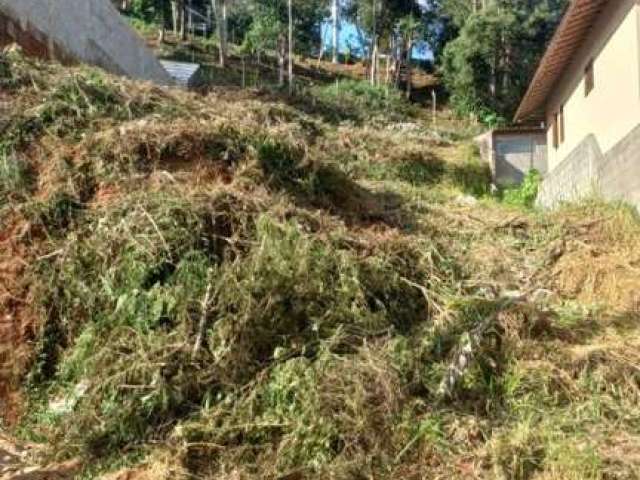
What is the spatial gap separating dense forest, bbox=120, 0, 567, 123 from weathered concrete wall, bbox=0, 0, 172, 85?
15.0 meters

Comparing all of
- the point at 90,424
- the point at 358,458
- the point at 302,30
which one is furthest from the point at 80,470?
the point at 302,30

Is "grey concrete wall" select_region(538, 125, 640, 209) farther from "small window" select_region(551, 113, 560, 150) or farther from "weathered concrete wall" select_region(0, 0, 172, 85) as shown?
"weathered concrete wall" select_region(0, 0, 172, 85)

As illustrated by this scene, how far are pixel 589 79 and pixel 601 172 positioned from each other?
2248 millimetres

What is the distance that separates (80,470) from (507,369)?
10.1 ft

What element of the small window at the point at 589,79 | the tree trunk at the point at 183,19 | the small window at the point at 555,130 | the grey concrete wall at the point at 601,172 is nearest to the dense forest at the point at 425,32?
the tree trunk at the point at 183,19

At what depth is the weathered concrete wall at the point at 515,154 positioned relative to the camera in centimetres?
1780

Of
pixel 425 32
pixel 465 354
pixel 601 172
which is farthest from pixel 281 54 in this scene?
pixel 465 354

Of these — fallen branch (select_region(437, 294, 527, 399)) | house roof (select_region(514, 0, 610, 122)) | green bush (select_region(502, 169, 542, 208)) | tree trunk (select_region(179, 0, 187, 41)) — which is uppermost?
tree trunk (select_region(179, 0, 187, 41))

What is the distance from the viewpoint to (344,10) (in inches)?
1417

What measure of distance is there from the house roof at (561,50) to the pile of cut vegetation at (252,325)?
4.12 m

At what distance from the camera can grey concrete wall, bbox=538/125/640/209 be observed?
9.08 meters

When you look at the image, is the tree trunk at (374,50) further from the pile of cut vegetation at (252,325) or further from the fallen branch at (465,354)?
the fallen branch at (465,354)

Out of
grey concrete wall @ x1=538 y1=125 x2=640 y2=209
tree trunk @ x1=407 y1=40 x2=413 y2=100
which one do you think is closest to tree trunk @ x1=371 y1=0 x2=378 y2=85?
tree trunk @ x1=407 y1=40 x2=413 y2=100

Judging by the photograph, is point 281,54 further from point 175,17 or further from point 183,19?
point 175,17
